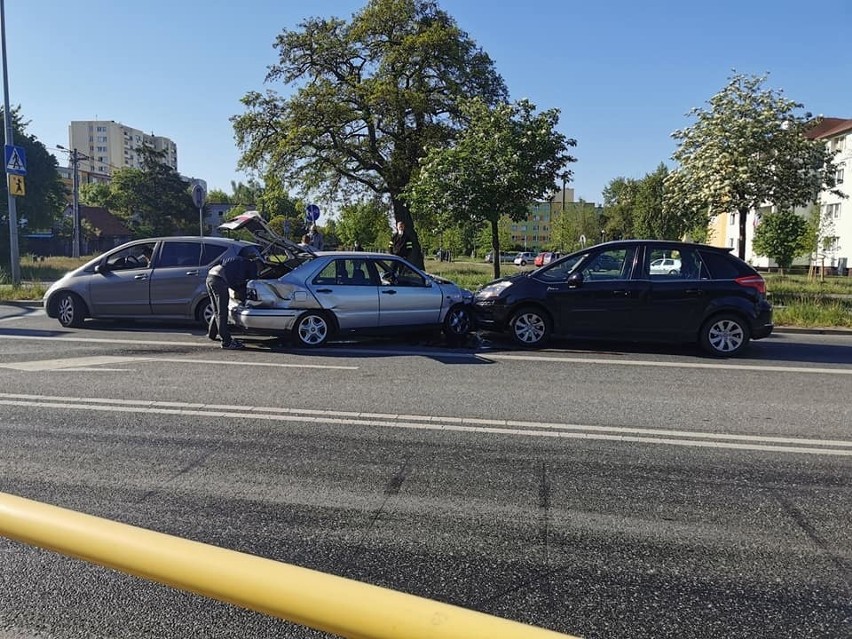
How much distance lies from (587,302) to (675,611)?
301 inches

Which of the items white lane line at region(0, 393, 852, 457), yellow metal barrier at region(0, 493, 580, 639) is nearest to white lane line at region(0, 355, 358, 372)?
white lane line at region(0, 393, 852, 457)

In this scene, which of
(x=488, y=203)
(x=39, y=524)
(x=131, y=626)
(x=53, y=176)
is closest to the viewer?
(x=39, y=524)

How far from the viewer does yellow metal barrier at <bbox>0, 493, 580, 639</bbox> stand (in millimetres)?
1287

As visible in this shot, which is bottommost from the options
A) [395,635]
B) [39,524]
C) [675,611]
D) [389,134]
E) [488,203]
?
[675,611]

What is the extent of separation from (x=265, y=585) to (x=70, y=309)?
12.6 metres

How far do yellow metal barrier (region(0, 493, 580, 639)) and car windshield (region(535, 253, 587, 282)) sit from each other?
9.49 meters

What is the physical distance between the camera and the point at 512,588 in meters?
3.13

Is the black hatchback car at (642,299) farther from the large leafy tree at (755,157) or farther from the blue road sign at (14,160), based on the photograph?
the blue road sign at (14,160)

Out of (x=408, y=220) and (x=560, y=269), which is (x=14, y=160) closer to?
(x=408, y=220)

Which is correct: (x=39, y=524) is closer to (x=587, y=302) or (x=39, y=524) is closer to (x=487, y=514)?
(x=487, y=514)

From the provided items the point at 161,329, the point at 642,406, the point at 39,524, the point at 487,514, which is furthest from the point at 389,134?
the point at 39,524

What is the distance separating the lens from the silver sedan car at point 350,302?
10102 millimetres

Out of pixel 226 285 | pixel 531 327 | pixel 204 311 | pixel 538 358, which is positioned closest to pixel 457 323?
pixel 531 327

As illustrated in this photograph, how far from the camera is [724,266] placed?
1016 centimetres
